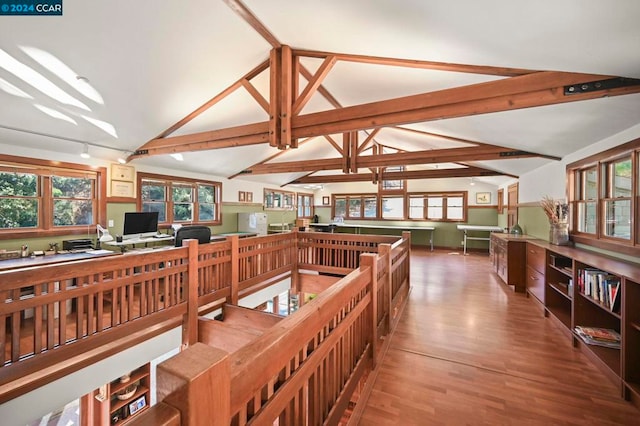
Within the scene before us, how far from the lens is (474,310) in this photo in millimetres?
3635

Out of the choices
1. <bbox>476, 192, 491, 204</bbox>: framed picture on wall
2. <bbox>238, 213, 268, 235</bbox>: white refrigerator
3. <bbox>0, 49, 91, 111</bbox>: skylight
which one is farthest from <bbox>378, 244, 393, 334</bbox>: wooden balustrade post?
<bbox>476, 192, 491, 204</bbox>: framed picture on wall

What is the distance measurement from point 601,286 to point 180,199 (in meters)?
7.01

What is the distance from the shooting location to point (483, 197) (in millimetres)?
8984

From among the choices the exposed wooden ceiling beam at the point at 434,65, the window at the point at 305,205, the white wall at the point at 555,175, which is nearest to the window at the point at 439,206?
the white wall at the point at 555,175

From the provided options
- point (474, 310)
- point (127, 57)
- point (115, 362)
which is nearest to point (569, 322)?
point (474, 310)

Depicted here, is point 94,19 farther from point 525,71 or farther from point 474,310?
point 474,310

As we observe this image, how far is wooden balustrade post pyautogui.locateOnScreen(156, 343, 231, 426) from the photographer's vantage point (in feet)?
1.84

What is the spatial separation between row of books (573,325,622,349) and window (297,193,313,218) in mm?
9296

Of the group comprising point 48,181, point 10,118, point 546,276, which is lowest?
point 546,276

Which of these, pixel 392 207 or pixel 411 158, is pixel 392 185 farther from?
pixel 411 158

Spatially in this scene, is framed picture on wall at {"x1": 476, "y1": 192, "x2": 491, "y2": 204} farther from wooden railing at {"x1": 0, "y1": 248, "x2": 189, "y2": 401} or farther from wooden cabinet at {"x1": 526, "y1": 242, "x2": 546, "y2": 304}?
wooden railing at {"x1": 0, "y1": 248, "x2": 189, "y2": 401}

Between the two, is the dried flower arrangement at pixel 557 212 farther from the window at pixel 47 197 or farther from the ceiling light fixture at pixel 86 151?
the window at pixel 47 197

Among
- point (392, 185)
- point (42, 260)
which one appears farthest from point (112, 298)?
point (392, 185)

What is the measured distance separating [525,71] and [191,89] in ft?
12.2
